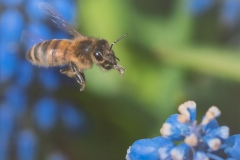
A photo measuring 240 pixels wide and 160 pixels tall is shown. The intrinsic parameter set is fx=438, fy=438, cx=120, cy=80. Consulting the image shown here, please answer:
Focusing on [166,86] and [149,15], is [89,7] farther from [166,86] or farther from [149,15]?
[166,86]

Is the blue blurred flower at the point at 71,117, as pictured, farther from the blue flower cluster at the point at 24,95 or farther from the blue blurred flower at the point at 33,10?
the blue blurred flower at the point at 33,10

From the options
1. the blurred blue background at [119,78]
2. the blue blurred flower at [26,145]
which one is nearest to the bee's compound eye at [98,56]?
the blurred blue background at [119,78]

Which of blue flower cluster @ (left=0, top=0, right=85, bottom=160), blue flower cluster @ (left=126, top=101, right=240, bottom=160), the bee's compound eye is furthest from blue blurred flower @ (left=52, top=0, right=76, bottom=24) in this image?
blue flower cluster @ (left=126, top=101, right=240, bottom=160)

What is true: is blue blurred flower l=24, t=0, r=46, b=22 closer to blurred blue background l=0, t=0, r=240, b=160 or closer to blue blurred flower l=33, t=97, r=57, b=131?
blurred blue background l=0, t=0, r=240, b=160

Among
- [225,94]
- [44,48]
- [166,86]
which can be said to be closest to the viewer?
[44,48]

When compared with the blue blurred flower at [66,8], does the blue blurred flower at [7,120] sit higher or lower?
lower

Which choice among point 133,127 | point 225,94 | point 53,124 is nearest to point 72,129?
point 53,124

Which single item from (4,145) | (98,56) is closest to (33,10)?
(4,145)

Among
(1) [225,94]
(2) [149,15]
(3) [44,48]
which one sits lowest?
(3) [44,48]
